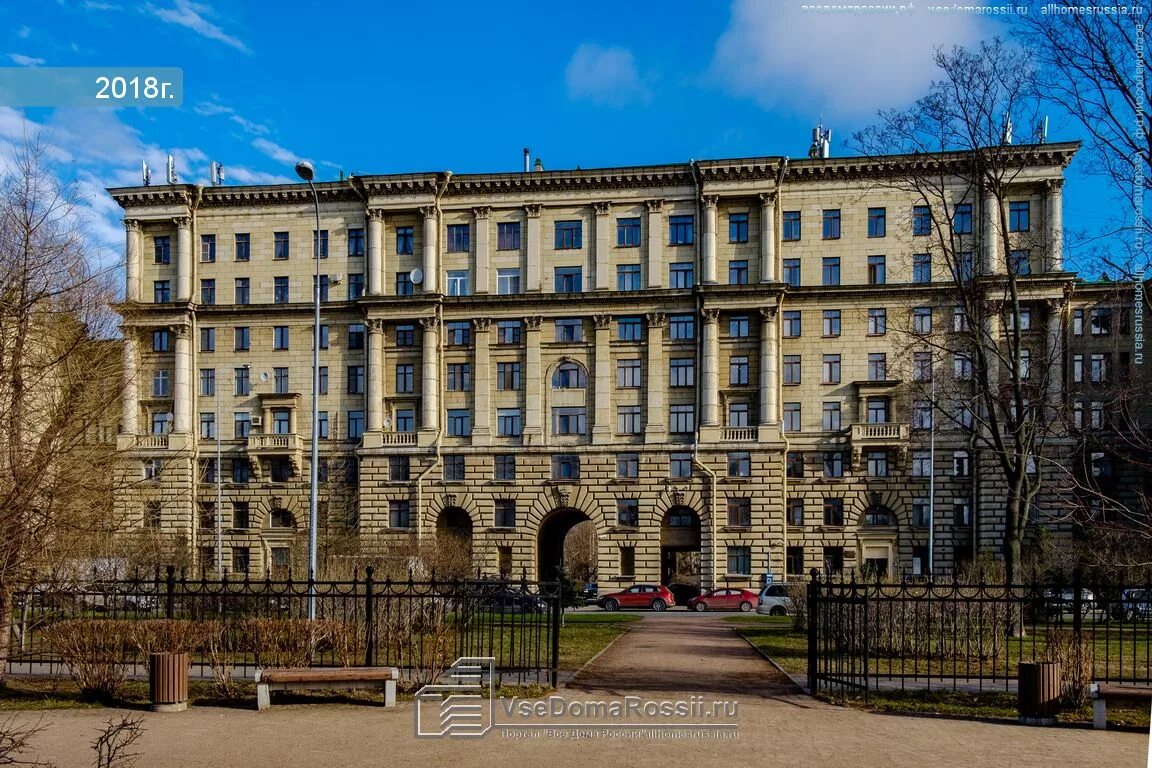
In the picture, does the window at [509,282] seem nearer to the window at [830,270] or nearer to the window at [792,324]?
the window at [792,324]

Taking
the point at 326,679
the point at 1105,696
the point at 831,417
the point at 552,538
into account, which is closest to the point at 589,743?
the point at 326,679

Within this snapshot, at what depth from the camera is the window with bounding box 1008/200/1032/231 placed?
53.0 metres

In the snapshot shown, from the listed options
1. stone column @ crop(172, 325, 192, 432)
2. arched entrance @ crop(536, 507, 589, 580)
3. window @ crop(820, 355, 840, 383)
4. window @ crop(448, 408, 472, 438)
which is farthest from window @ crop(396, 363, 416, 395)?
window @ crop(820, 355, 840, 383)

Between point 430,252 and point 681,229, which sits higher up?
point 681,229

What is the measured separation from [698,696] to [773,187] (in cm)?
4111

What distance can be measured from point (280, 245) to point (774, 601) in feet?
111

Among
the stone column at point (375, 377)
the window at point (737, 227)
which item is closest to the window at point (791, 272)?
the window at point (737, 227)

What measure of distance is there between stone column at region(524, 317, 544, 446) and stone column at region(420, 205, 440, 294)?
554 centimetres

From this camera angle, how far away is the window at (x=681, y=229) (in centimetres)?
5578

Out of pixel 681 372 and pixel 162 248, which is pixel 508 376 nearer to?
pixel 681 372

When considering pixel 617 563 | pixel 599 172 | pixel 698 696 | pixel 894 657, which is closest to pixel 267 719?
pixel 698 696

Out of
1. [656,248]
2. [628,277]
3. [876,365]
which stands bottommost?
[876,365]

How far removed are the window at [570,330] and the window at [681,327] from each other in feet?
15.9

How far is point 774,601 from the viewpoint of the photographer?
44594 millimetres
